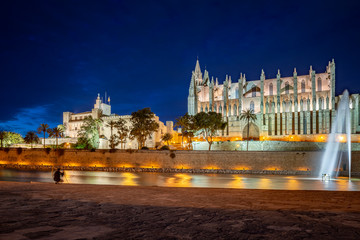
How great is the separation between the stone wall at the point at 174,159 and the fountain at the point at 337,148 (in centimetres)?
134

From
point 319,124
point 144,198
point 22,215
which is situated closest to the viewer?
point 22,215

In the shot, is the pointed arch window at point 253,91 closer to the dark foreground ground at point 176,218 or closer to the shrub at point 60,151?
the shrub at point 60,151

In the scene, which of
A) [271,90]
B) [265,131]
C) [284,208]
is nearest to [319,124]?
[265,131]

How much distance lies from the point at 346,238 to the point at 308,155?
33.4m

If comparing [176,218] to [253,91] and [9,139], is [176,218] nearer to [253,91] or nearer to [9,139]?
[253,91]

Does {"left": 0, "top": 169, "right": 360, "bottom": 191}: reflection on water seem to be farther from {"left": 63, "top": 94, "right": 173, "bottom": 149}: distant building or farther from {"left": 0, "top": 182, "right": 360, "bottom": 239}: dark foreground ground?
{"left": 63, "top": 94, "right": 173, "bottom": 149}: distant building

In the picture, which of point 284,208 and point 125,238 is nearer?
point 125,238

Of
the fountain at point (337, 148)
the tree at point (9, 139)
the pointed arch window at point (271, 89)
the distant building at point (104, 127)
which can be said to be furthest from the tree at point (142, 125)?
the tree at point (9, 139)

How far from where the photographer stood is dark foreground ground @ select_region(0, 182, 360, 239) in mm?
4043

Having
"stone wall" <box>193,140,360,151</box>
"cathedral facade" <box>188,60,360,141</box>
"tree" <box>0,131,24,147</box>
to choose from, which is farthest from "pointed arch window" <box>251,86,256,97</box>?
"tree" <box>0,131,24,147</box>

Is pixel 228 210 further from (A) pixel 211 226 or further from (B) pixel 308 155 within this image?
(B) pixel 308 155

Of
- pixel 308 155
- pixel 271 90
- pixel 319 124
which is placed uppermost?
pixel 271 90

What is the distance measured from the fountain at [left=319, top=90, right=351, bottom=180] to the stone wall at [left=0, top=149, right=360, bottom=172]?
1.34 metres

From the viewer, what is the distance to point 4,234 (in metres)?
3.94
